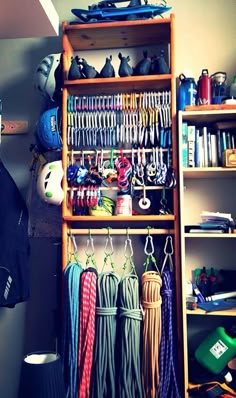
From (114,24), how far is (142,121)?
0.55 metres

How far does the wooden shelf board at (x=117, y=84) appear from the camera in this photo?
2291mm

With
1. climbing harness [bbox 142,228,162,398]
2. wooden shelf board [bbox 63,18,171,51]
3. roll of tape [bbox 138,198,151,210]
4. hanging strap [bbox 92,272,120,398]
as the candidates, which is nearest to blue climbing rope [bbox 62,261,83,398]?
hanging strap [bbox 92,272,120,398]

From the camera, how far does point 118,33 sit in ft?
7.94

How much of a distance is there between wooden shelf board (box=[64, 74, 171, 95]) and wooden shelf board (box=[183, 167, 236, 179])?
1.69 ft

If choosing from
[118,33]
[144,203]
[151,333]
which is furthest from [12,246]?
[118,33]

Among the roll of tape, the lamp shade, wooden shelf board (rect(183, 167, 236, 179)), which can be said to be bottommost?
the lamp shade

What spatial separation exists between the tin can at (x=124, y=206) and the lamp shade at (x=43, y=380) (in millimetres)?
832

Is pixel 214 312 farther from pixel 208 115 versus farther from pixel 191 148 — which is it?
pixel 208 115

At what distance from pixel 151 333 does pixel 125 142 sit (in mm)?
1061

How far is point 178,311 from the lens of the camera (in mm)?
2230

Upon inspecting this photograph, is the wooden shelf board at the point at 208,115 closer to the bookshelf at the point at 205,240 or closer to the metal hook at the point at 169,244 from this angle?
the bookshelf at the point at 205,240

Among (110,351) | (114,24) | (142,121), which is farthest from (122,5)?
(110,351)

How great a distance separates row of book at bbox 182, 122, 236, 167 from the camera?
2307 millimetres

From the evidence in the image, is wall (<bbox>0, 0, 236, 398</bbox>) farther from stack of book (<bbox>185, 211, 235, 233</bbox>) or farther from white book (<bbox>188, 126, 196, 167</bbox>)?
stack of book (<bbox>185, 211, 235, 233</bbox>)
